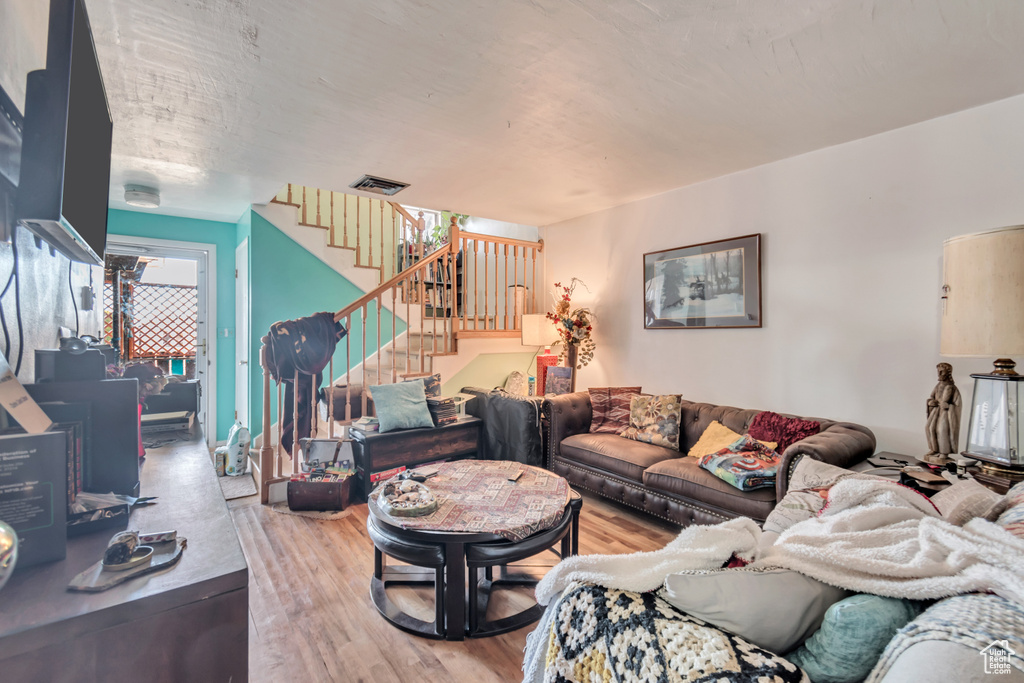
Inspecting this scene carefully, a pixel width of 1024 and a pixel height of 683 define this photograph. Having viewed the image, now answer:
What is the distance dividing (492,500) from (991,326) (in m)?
2.10

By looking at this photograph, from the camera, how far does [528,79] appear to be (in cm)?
201

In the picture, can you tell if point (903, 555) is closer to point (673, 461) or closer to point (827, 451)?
point (827, 451)

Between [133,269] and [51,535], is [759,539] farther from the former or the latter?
[133,269]

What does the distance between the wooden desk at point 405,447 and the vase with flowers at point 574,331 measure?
119 centimetres

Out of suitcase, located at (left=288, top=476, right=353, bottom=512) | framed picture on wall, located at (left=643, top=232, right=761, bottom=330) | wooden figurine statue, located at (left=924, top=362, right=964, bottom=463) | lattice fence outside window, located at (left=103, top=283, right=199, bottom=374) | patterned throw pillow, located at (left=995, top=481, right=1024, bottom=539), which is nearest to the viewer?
patterned throw pillow, located at (left=995, top=481, right=1024, bottom=539)

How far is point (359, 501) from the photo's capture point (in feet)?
10.9

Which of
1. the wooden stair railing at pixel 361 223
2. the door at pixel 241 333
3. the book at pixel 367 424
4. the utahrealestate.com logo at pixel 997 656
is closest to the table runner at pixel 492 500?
the book at pixel 367 424

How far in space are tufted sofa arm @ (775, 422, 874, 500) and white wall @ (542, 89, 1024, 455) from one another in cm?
47

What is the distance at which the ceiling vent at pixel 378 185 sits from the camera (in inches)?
135

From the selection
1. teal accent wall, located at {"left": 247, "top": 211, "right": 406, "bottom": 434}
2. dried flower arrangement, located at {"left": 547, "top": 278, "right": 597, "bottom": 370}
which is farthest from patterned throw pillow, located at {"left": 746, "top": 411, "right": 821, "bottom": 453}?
teal accent wall, located at {"left": 247, "top": 211, "right": 406, "bottom": 434}

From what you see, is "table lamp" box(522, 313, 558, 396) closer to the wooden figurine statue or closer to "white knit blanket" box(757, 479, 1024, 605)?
the wooden figurine statue

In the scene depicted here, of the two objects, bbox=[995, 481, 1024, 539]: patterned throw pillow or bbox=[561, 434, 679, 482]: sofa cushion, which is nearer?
bbox=[995, 481, 1024, 539]: patterned throw pillow

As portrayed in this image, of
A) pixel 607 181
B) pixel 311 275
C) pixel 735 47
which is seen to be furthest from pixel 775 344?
pixel 311 275

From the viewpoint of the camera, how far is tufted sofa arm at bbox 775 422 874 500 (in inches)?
83.6
